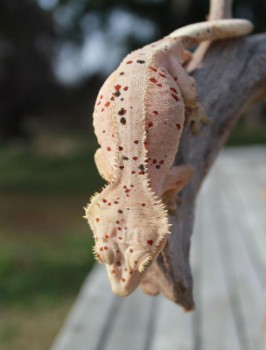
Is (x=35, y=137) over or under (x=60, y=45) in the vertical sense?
under

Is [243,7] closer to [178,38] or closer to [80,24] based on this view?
[80,24]

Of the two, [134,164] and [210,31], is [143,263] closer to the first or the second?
[134,164]

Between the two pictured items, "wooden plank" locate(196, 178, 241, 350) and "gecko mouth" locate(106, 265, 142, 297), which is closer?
"gecko mouth" locate(106, 265, 142, 297)

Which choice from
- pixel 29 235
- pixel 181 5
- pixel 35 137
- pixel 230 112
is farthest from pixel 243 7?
pixel 230 112

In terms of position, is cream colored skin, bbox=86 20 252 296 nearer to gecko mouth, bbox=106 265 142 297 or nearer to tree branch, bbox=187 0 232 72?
gecko mouth, bbox=106 265 142 297

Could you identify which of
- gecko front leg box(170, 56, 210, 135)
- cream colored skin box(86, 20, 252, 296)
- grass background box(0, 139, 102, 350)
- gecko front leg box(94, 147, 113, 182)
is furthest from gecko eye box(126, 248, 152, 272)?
grass background box(0, 139, 102, 350)

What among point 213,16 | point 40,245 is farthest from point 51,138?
point 213,16
